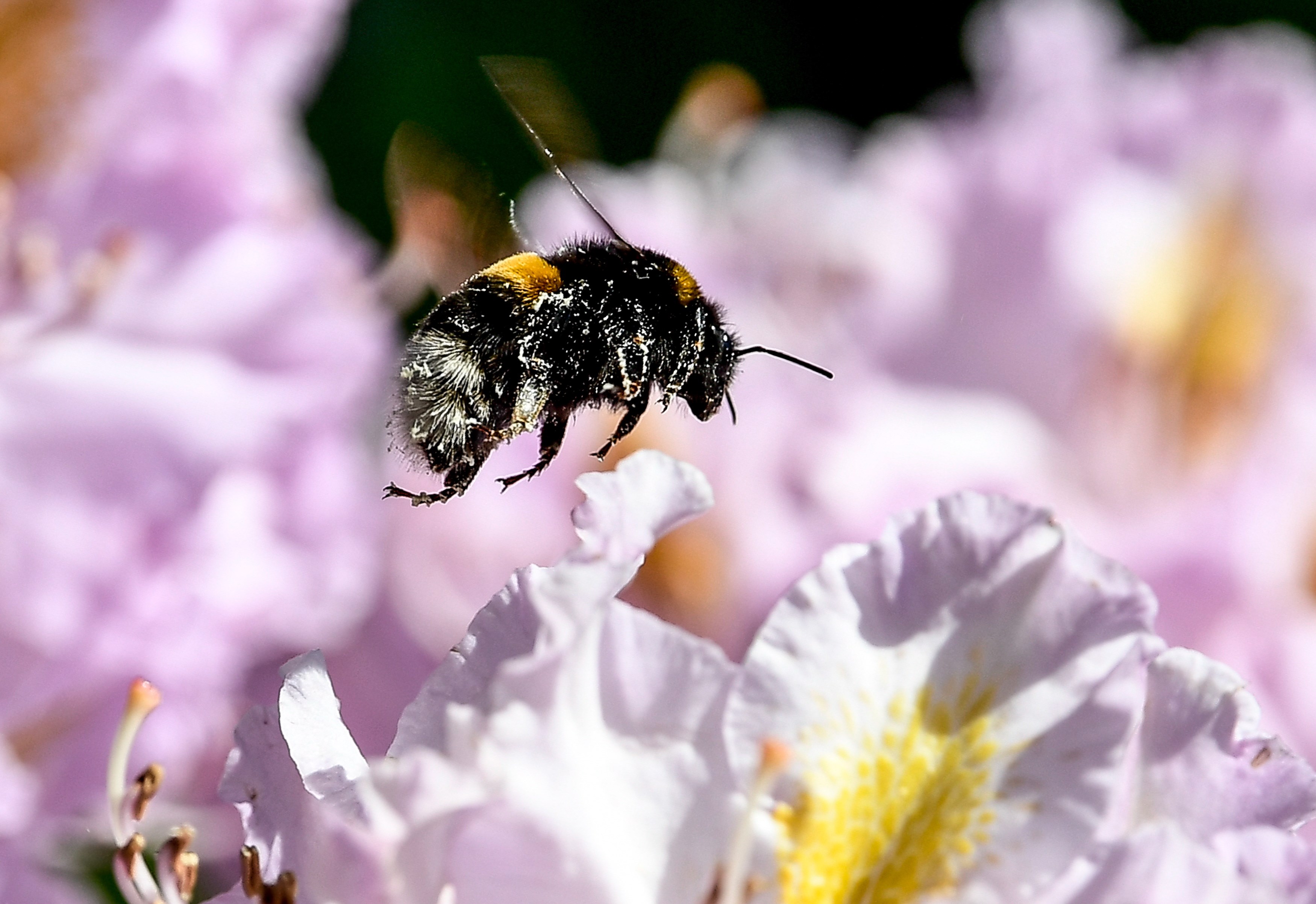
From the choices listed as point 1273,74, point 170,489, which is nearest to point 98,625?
point 170,489

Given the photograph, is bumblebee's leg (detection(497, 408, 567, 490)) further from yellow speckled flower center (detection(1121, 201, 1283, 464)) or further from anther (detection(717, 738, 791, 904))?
yellow speckled flower center (detection(1121, 201, 1283, 464))

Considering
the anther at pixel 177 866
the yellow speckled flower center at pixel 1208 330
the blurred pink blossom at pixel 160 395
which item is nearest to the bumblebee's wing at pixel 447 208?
the blurred pink blossom at pixel 160 395

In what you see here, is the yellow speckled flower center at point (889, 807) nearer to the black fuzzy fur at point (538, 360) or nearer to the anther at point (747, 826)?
the anther at point (747, 826)

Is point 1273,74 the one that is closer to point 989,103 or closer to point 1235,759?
point 989,103

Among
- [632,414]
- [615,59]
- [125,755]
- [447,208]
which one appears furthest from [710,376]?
[615,59]

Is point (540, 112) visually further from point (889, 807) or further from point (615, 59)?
point (615, 59)
